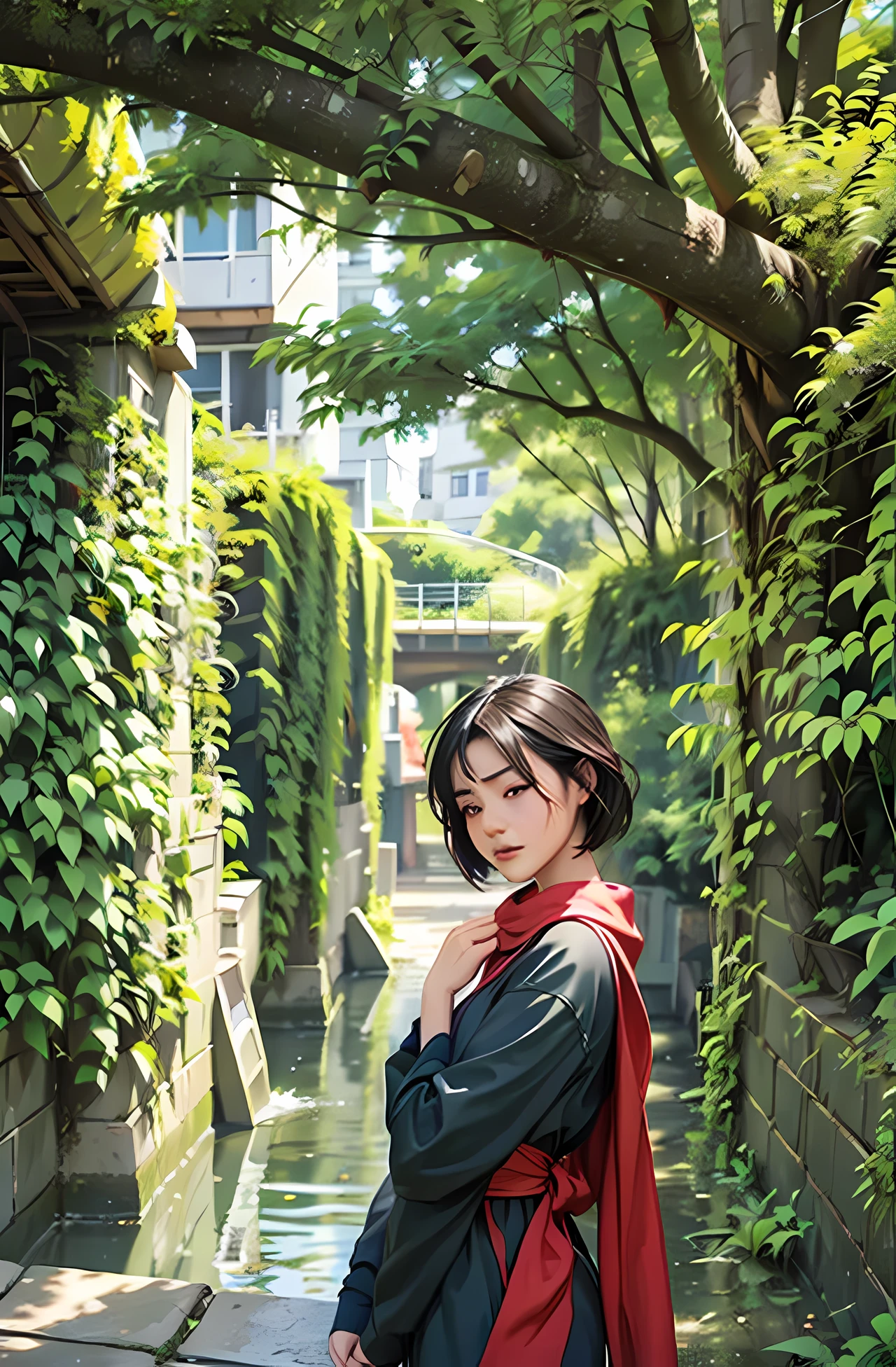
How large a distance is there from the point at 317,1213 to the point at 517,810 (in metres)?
2.82

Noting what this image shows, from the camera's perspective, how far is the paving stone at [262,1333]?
1516 mm

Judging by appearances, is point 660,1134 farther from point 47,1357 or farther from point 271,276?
point 271,276

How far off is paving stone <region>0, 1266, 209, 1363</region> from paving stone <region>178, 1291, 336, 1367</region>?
0.18 ft

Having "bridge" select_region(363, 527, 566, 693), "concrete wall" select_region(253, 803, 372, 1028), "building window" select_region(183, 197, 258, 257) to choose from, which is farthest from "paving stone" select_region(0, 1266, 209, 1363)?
"building window" select_region(183, 197, 258, 257)

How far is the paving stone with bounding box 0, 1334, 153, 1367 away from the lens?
Answer: 1.55 meters

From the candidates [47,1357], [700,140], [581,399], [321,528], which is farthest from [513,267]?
[47,1357]

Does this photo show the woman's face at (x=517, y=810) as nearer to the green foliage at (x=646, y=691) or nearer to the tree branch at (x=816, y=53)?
the tree branch at (x=816, y=53)

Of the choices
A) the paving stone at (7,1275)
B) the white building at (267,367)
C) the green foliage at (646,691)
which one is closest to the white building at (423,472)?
the white building at (267,367)

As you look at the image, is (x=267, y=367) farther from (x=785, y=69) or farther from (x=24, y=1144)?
(x=24, y=1144)

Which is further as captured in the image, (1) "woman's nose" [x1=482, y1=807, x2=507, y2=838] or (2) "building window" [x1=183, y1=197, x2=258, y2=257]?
(2) "building window" [x1=183, y1=197, x2=258, y2=257]

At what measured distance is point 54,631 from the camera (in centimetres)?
276

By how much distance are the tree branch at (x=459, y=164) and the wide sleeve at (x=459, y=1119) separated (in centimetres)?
166

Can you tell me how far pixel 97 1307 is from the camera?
5.63 feet

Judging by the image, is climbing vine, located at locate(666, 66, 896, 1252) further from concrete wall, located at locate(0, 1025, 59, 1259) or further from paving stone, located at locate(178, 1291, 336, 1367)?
concrete wall, located at locate(0, 1025, 59, 1259)
